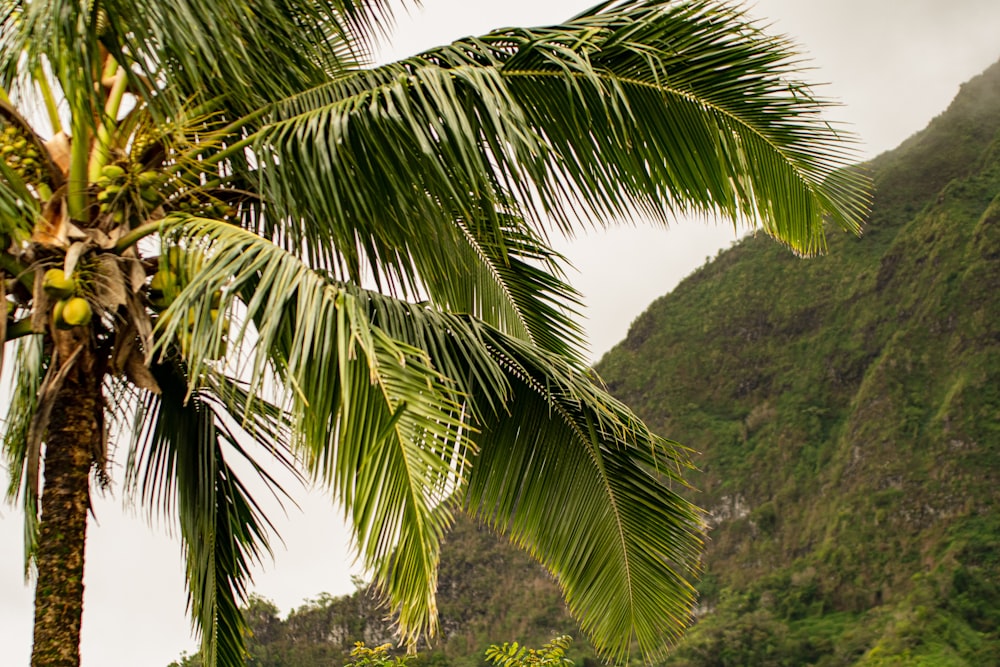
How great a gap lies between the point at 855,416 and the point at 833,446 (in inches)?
75.7

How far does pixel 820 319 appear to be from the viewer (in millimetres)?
56469

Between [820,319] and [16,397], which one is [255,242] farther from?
[820,319]

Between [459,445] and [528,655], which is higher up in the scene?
[459,445]

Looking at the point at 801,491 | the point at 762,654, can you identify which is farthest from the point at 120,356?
the point at 801,491

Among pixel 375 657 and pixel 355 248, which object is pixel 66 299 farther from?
pixel 375 657

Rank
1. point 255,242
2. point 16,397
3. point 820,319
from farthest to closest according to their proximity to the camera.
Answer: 1. point 820,319
2. point 16,397
3. point 255,242

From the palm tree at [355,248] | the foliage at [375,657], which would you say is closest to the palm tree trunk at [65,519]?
the palm tree at [355,248]

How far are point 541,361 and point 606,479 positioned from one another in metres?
0.52

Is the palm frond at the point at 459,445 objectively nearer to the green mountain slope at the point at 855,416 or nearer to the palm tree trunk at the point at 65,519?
the palm tree trunk at the point at 65,519

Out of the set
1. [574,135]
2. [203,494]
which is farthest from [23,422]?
[574,135]

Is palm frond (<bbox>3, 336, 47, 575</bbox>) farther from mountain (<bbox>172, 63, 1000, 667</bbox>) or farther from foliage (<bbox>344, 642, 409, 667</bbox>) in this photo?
mountain (<bbox>172, 63, 1000, 667</bbox>)

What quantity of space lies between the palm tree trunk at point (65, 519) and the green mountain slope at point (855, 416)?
3569 cm

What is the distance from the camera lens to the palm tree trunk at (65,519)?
3090 mm

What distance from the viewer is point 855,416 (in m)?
50.5
